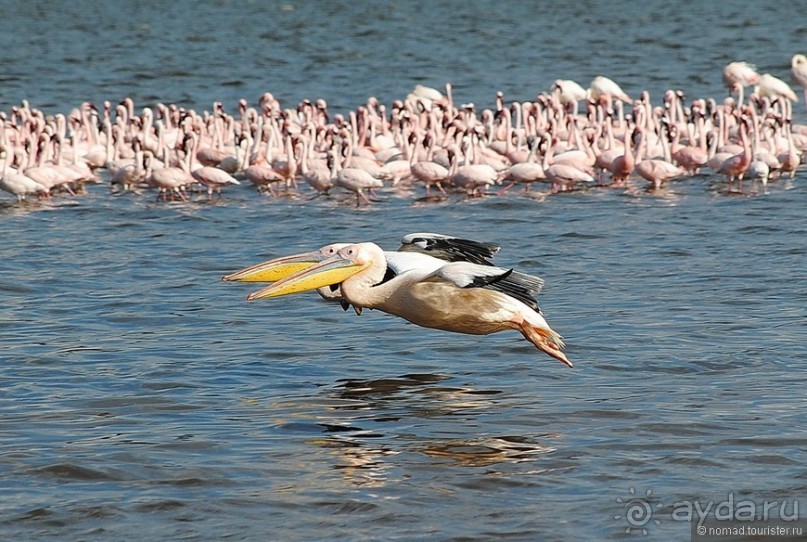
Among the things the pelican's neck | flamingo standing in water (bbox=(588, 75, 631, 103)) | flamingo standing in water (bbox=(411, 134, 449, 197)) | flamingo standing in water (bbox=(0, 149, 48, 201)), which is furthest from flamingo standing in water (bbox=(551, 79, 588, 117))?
the pelican's neck

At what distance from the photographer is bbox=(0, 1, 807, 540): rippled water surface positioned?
778 cm

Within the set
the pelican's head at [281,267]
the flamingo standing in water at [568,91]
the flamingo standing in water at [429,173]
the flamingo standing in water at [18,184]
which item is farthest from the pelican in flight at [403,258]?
the flamingo standing in water at [568,91]

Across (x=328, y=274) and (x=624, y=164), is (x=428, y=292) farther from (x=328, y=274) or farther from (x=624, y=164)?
(x=624, y=164)

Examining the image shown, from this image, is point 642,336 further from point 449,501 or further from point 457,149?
point 457,149

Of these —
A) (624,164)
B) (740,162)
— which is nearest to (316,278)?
(624,164)

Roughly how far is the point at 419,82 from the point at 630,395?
2430 centimetres

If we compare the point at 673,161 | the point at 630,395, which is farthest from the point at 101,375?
the point at 673,161

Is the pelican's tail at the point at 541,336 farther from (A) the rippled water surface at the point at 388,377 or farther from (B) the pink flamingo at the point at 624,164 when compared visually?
(B) the pink flamingo at the point at 624,164

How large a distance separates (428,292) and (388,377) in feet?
3.47

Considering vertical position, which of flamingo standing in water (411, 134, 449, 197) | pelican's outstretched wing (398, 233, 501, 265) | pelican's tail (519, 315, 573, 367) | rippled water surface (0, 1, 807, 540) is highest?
pelican's outstretched wing (398, 233, 501, 265)

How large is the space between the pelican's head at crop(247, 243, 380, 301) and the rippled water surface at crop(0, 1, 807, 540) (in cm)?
69

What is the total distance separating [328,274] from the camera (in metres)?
A: 10.0

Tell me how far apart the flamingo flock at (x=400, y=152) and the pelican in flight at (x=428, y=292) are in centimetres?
866

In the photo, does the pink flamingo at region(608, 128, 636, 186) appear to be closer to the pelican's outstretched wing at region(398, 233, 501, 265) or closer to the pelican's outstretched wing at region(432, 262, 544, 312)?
the pelican's outstretched wing at region(398, 233, 501, 265)
